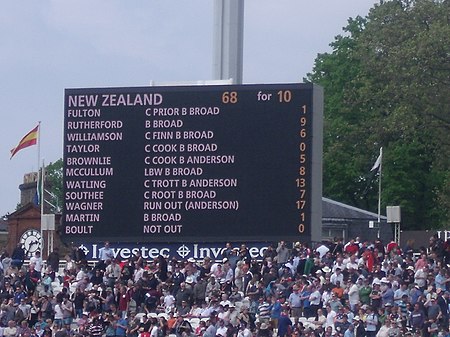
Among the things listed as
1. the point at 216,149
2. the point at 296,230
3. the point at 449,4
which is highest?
the point at 449,4

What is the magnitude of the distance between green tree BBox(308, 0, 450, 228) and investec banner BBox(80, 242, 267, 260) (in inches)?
713

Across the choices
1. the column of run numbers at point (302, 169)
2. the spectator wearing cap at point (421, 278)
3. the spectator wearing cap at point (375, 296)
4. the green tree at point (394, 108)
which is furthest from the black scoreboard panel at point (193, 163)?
the green tree at point (394, 108)

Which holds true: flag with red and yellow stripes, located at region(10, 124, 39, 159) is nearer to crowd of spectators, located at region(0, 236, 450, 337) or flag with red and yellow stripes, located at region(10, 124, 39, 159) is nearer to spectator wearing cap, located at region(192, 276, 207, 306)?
crowd of spectators, located at region(0, 236, 450, 337)

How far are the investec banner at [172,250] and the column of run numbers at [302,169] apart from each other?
82.5 inches

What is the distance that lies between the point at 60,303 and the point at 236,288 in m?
4.73

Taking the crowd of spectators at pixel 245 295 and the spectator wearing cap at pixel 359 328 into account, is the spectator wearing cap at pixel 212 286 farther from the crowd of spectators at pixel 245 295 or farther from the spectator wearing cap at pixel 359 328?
the spectator wearing cap at pixel 359 328

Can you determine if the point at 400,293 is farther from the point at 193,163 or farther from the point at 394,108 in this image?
the point at 394,108

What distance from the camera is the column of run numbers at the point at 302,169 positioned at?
28656mm

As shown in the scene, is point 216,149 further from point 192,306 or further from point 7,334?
point 7,334

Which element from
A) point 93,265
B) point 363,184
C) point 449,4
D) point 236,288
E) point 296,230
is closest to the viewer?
point 296,230

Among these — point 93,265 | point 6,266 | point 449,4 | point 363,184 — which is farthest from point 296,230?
point 363,184

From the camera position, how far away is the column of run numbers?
94.0 feet

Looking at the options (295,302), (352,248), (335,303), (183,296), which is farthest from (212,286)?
(352,248)

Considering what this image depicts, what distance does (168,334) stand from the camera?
29.5 metres
